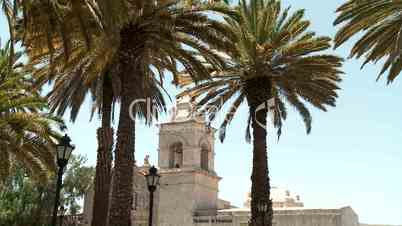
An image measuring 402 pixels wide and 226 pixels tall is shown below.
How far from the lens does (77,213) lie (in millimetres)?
50562

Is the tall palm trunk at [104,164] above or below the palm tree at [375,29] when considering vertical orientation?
below

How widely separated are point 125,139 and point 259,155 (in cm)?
585

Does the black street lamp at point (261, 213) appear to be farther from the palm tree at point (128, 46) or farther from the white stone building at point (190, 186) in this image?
the white stone building at point (190, 186)

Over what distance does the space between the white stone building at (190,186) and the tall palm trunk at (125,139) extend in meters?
24.1

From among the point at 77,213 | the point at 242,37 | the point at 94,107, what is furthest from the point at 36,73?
the point at 77,213

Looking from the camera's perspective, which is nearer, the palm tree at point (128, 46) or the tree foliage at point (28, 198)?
the palm tree at point (128, 46)

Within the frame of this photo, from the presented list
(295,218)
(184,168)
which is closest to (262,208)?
(295,218)

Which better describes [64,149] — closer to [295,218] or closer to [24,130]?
[24,130]

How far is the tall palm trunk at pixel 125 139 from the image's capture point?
48.3 feet

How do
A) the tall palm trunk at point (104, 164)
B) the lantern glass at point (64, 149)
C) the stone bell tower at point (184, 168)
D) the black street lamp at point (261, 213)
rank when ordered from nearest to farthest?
1. the lantern glass at point (64, 149)
2. the tall palm trunk at point (104, 164)
3. the black street lamp at point (261, 213)
4. the stone bell tower at point (184, 168)

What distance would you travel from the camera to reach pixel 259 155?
19141mm

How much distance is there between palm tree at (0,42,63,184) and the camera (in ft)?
67.2

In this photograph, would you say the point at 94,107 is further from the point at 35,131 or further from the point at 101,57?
the point at 101,57

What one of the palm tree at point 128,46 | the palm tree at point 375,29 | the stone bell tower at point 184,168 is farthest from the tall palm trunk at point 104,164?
the stone bell tower at point 184,168
